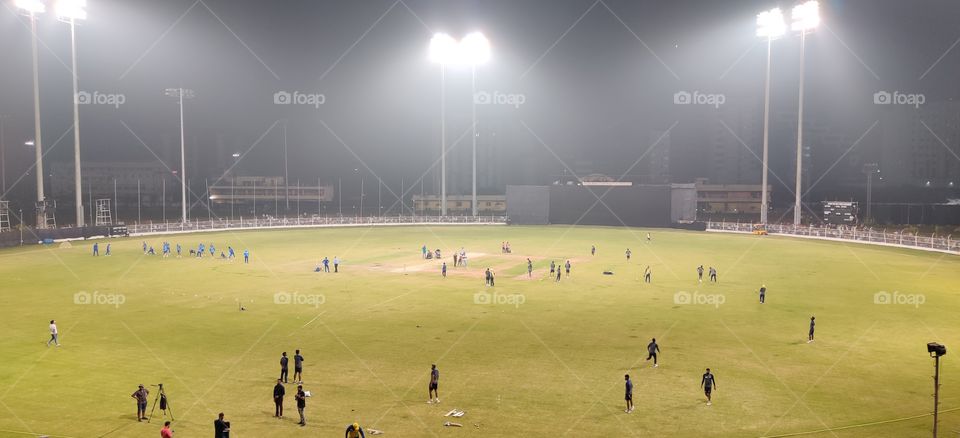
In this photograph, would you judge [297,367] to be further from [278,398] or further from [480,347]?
[480,347]

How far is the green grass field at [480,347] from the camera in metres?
18.6

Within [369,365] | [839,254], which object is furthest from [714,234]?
[369,365]

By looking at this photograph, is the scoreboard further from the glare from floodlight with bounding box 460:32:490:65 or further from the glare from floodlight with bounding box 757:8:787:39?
the glare from floodlight with bounding box 460:32:490:65

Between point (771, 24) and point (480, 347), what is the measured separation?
66311 mm

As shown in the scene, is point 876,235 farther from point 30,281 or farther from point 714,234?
point 30,281

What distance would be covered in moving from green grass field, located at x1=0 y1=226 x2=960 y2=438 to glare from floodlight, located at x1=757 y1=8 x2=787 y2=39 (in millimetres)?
36337

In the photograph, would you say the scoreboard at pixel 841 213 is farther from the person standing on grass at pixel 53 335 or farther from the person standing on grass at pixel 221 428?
the person standing on grass at pixel 221 428

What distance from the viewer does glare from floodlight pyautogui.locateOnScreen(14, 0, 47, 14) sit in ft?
206

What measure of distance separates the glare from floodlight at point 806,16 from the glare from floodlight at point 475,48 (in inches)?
1463

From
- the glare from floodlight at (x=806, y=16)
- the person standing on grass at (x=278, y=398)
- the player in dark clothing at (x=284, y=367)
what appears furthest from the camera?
the glare from floodlight at (x=806, y=16)

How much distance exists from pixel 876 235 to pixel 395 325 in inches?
2259

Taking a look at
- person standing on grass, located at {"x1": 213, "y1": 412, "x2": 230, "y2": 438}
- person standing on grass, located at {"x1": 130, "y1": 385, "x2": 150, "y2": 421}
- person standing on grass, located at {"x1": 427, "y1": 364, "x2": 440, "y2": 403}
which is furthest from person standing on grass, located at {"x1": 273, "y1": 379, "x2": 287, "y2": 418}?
person standing on grass, located at {"x1": 427, "y1": 364, "x2": 440, "y2": 403}

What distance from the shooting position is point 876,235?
223 ft

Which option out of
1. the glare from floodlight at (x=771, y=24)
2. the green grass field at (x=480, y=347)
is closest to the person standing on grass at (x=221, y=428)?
the green grass field at (x=480, y=347)
